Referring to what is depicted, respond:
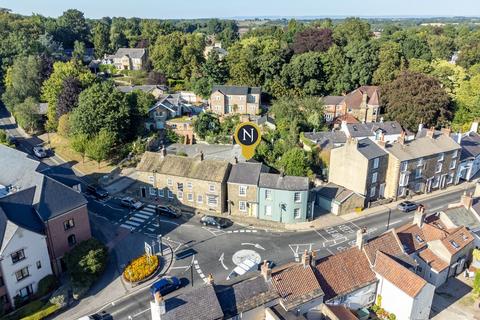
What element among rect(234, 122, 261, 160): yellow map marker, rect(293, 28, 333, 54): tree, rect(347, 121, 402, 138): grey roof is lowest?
rect(347, 121, 402, 138): grey roof

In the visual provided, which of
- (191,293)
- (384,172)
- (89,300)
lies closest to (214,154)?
(384,172)

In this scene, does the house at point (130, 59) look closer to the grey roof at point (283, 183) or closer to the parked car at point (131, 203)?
the parked car at point (131, 203)

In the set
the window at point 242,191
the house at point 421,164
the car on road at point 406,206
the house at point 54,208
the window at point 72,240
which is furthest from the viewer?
the house at point 421,164

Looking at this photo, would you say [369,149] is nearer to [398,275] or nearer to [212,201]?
[212,201]

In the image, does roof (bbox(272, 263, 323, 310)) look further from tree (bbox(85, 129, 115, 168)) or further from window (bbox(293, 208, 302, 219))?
tree (bbox(85, 129, 115, 168))

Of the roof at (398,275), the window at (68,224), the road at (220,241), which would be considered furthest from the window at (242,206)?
the window at (68,224)

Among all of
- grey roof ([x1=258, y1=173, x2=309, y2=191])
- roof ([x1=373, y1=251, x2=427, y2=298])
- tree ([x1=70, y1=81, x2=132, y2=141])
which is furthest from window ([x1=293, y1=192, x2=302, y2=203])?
tree ([x1=70, y1=81, x2=132, y2=141])
